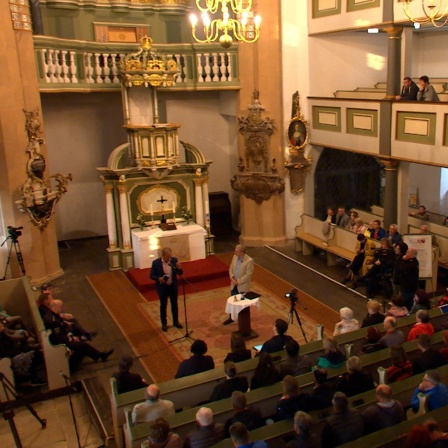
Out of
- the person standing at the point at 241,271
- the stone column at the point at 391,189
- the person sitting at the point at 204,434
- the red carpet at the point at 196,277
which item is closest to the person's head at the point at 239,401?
the person sitting at the point at 204,434

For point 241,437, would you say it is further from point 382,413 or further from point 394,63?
point 394,63

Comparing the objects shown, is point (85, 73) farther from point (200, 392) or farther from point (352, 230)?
point (200, 392)

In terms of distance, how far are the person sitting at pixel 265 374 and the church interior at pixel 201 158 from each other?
8.01 ft

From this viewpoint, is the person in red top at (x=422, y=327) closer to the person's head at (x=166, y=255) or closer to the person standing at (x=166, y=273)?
the person standing at (x=166, y=273)

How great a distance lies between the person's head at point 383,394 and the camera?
15.7 ft

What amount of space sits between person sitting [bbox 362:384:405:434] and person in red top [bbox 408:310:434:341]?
1842 mm

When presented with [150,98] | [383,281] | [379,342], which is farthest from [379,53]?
[379,342]

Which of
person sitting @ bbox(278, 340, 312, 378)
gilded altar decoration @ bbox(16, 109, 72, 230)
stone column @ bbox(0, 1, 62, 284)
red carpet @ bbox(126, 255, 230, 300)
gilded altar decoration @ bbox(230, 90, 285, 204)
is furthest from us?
gilded altar decoration @ bbox(230, 90, 285, 204)

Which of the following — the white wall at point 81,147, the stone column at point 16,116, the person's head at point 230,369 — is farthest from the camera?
the white wall at point 81,147

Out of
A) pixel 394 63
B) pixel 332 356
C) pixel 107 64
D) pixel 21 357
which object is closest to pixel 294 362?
pixel 332 356

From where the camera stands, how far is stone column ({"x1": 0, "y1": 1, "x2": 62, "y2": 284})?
34.0 feet

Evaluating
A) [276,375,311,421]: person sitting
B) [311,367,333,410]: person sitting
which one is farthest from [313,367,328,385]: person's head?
[276,375,311,421]: person sitting

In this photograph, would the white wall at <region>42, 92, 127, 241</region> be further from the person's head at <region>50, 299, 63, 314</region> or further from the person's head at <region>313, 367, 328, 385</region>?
the person's head at <region>313, 367, 328, 385</region>

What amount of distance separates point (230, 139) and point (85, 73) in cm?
456
